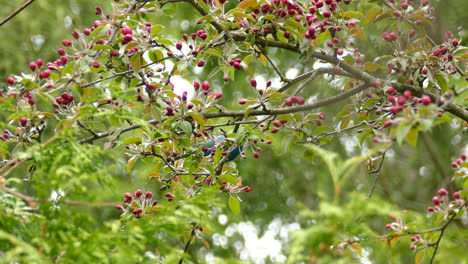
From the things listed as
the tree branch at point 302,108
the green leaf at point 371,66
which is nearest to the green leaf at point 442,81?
the green leaf at point 371,66

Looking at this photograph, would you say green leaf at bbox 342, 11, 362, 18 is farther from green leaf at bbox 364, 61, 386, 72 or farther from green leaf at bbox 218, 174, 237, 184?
green leaf at bbox 218, 174, 237, 184

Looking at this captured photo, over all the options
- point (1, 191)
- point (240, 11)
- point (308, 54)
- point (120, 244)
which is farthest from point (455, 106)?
point (1, 191)

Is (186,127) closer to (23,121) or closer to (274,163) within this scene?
(23,121)

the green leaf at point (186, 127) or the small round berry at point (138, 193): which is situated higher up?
the green leaf at point (186, 127)

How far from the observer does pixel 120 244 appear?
1.24m

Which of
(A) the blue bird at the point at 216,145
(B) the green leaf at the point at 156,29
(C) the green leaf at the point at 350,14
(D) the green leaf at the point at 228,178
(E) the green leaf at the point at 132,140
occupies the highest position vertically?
(B) the green leaf at the point at 156,29

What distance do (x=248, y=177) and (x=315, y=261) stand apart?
14.1 ft

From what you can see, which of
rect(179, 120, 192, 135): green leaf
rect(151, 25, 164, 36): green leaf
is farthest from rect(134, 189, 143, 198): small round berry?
rect(151, 25, 164, 36): green leaf

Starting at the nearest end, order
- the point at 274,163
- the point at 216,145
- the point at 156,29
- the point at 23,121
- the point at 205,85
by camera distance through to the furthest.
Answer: the point at 23,121 < the point at 156,29 < the point at 205,85 < the point at 216,145 < the point at 274,163

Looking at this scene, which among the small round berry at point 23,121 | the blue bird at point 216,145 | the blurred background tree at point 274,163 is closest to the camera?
the small round berry at point 23,121

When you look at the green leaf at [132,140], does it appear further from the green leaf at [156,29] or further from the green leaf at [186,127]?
the green leaf at [156,29]

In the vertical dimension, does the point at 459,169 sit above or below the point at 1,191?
below

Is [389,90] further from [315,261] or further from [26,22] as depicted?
[26,22]

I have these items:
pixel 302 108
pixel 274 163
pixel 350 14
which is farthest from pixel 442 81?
pixel 274 163
